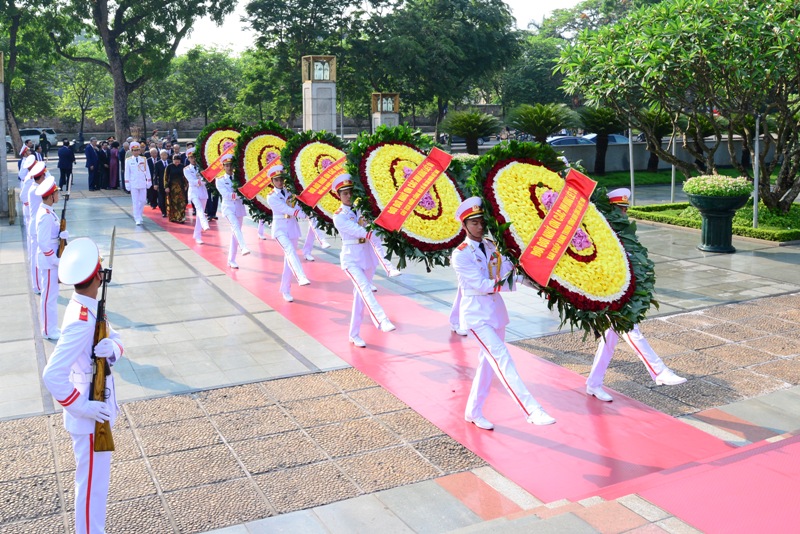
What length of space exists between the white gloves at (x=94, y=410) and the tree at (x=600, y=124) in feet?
73.6

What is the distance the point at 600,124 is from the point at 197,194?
576 inches

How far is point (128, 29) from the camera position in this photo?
31844 mm

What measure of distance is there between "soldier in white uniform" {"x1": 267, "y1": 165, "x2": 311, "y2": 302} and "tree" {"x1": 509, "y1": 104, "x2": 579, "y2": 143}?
15311mm

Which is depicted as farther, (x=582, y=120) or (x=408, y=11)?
(x=408, y=11)

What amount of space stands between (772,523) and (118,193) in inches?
896

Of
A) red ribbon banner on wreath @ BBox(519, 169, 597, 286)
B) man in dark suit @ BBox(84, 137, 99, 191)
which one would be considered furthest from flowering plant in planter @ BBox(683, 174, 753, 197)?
man in dark suit @ BBox(84, 137, 99, 191)

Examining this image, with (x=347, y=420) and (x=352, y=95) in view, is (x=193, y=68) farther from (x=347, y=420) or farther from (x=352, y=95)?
(x=347, y=420)

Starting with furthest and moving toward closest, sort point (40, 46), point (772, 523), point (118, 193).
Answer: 1. point (40, 46)
2. point (118, 193)
3. point (772, 523)

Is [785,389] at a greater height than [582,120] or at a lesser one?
lesser

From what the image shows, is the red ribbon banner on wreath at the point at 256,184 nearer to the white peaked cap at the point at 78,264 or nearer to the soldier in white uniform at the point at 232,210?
the soldier in white uniform at the point at 232,210

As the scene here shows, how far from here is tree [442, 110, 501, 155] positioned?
27.1 meters

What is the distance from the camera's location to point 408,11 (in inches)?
1425

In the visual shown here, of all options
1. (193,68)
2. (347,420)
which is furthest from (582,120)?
(193,68)

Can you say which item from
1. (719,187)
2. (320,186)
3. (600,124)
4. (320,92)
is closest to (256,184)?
(320,186)
